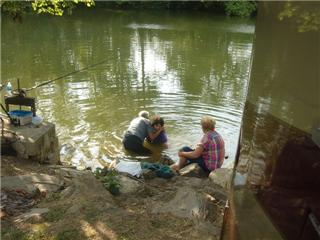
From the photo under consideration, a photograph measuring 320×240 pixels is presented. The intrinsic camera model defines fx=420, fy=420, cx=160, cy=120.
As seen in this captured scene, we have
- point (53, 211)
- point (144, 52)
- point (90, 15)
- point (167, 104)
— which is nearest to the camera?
point (53, 211)

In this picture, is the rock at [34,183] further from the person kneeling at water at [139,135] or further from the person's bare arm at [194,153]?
the person kneeling at water at [139,135]

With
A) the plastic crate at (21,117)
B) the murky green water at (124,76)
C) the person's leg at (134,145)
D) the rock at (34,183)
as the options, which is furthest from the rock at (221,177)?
the plastic crate at (21,117)

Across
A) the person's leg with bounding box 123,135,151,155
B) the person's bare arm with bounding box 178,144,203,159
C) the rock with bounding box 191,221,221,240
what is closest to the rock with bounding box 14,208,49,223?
the rock with bounding box 191,221,221,240

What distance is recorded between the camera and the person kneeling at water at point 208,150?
5941 millimetres

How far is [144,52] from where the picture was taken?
1603cm

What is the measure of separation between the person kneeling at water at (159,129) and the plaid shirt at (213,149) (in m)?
1.31

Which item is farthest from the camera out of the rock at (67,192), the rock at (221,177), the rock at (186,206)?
the rock at (221,177)

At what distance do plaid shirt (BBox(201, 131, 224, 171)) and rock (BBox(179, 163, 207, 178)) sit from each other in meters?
0.14

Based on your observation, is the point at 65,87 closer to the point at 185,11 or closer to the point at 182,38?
the point at 182,38

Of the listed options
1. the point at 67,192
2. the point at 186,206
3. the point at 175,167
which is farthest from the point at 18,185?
the point at 175,167

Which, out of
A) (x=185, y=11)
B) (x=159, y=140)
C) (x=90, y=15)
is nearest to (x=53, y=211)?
(x=159, y=140)

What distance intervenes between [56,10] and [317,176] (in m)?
3.91

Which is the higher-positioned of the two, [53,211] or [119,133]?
[53,211]

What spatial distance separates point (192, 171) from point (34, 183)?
7.95 feet
